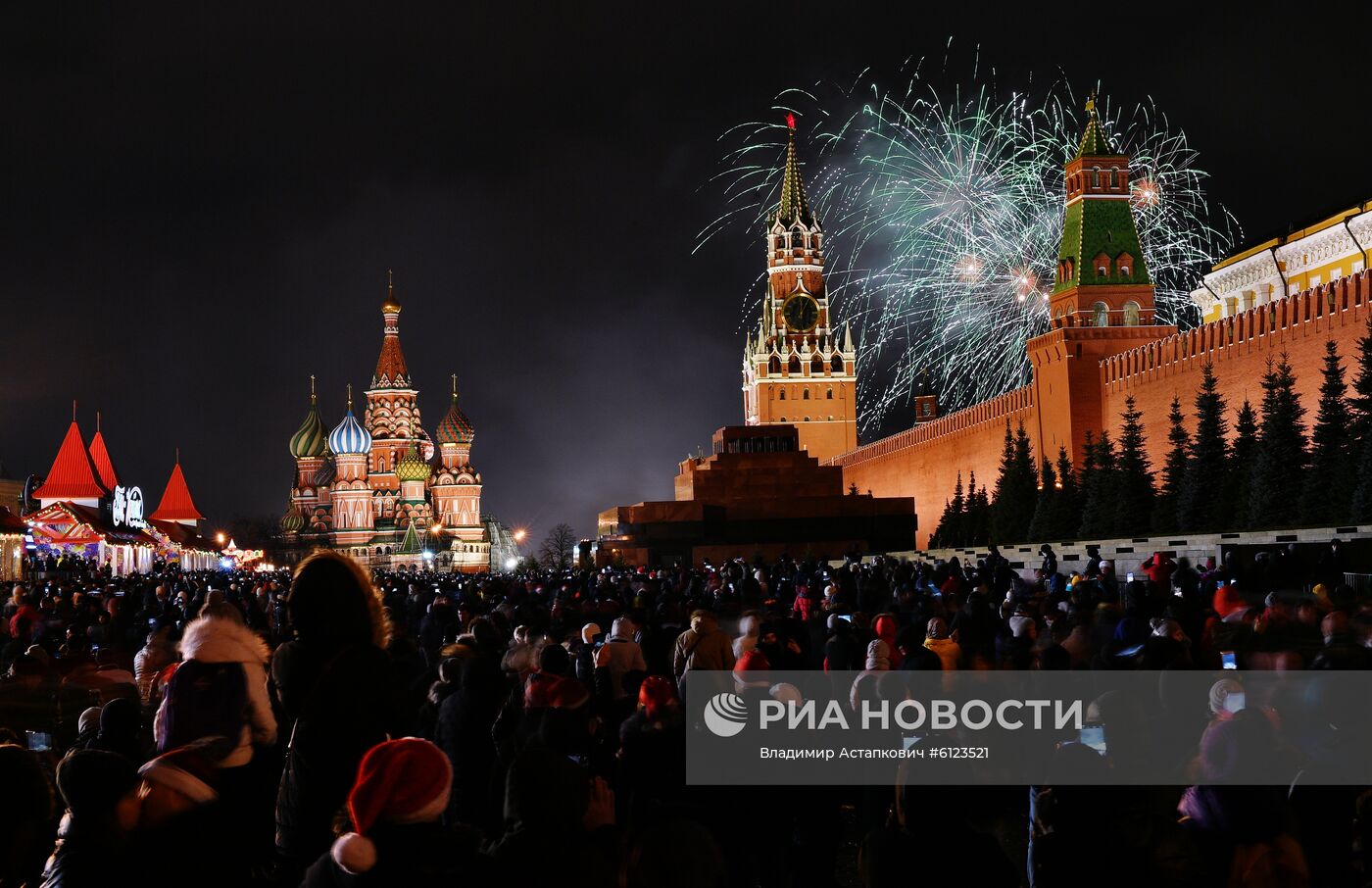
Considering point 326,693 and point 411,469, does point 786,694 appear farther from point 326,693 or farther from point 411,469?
point 411,469

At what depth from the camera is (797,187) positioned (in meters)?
89.8

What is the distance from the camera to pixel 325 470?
91562mm

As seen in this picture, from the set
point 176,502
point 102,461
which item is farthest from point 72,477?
point 176,502

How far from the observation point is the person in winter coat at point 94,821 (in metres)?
2.71

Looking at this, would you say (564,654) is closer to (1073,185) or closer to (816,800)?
(816,800)

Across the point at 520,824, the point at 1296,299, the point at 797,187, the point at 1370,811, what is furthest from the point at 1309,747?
the point at 797,187

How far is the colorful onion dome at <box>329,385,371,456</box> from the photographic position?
85.1 metres

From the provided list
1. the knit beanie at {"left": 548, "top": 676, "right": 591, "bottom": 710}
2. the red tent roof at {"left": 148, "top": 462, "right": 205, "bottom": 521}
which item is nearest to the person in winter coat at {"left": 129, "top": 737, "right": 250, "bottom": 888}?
the knit beanie at {"left": 548, "top": 676, "right": 591, "bottom": 710}

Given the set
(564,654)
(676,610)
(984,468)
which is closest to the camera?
(564,654)

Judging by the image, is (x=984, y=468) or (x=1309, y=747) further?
(x=984, y=468)

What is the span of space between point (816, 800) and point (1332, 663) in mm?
1527

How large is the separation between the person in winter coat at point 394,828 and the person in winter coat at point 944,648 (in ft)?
10.1

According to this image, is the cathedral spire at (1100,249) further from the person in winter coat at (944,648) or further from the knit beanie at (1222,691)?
the knit beanie at (1222,691)

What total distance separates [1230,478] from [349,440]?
69820 mm
